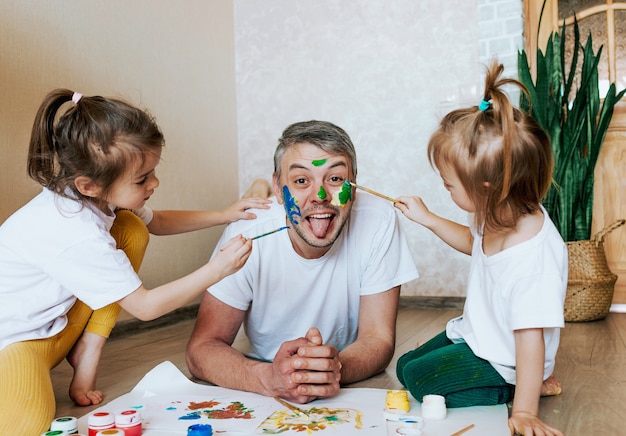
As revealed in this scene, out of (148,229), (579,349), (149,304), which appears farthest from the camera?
(579,349)

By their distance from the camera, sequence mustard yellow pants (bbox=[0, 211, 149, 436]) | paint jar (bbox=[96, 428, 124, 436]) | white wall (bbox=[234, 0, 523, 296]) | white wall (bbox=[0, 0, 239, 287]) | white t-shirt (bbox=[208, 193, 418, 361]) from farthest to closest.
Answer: white wall (bbox=[234, 0, 523, 296]) < white wall (bbox=[0, 0, 239, 287]) < white t-shirt (bbox=[208, 193, 418, 361]) < mustard yellow pants (bbox=[0, 211, 149, 436]) < paint jar (bbox=[96, 428, 124, 436])

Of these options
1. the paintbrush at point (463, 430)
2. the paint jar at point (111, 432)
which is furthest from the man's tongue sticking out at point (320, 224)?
the paint jar at point (111, 432)

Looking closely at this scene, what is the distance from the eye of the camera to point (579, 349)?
237 centimetres

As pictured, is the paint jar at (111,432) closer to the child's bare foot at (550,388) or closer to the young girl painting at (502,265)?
the young girl painting at (502,265)

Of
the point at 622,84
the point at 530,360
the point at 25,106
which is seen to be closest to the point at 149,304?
the point at 530,360

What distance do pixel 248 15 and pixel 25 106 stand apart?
2.01 metres

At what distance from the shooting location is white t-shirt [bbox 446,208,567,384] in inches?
57.3

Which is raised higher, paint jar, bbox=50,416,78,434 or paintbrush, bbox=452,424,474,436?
paint jar, bbox=50,416,78,434

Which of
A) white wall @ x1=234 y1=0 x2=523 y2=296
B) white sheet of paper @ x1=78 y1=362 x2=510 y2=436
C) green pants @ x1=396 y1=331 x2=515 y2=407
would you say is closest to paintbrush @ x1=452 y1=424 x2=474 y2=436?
white sheet of paper @ x1=78 y1=362 x2=510 y2=436

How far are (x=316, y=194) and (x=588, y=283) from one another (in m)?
1.74

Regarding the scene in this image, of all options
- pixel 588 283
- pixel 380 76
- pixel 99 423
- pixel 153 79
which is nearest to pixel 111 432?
pixel 99 423

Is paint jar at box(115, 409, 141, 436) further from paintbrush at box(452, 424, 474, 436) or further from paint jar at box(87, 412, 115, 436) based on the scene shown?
paintbrush at box(452, 424, 474, 436)

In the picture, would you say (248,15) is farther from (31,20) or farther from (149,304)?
(149,304)

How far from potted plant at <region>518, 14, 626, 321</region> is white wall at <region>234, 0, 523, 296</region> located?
377 mm
